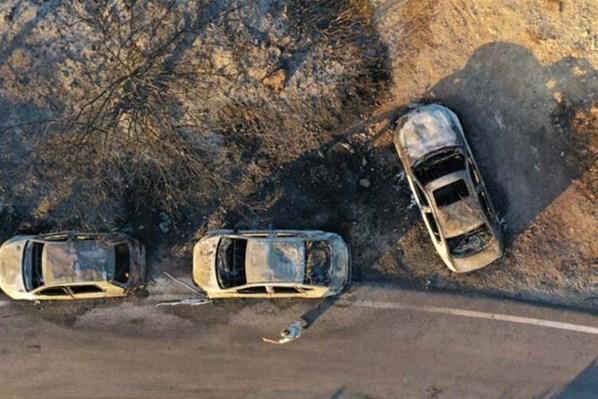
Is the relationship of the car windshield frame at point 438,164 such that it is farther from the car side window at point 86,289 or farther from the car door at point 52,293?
the car door at point 52,293

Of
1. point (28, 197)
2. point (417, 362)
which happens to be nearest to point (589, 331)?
point (417, 362)

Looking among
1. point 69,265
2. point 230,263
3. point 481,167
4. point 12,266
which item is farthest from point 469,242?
point 12,266

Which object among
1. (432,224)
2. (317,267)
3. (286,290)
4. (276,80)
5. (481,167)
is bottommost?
(286,290)

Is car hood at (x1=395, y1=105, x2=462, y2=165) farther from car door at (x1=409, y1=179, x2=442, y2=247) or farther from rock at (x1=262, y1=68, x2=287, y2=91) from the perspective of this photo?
rock at (x1=262, y1=68, x2=287, y2=91)

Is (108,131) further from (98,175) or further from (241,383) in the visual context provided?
(241,383)

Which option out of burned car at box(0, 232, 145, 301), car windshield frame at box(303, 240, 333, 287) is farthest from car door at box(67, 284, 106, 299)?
car windshield frame at box(303, 240, 333, 287)

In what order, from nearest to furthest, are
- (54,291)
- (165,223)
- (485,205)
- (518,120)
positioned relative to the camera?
(485,205)
(54,291)
(518,120)
(165,223)

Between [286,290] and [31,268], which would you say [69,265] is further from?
[286,290]
